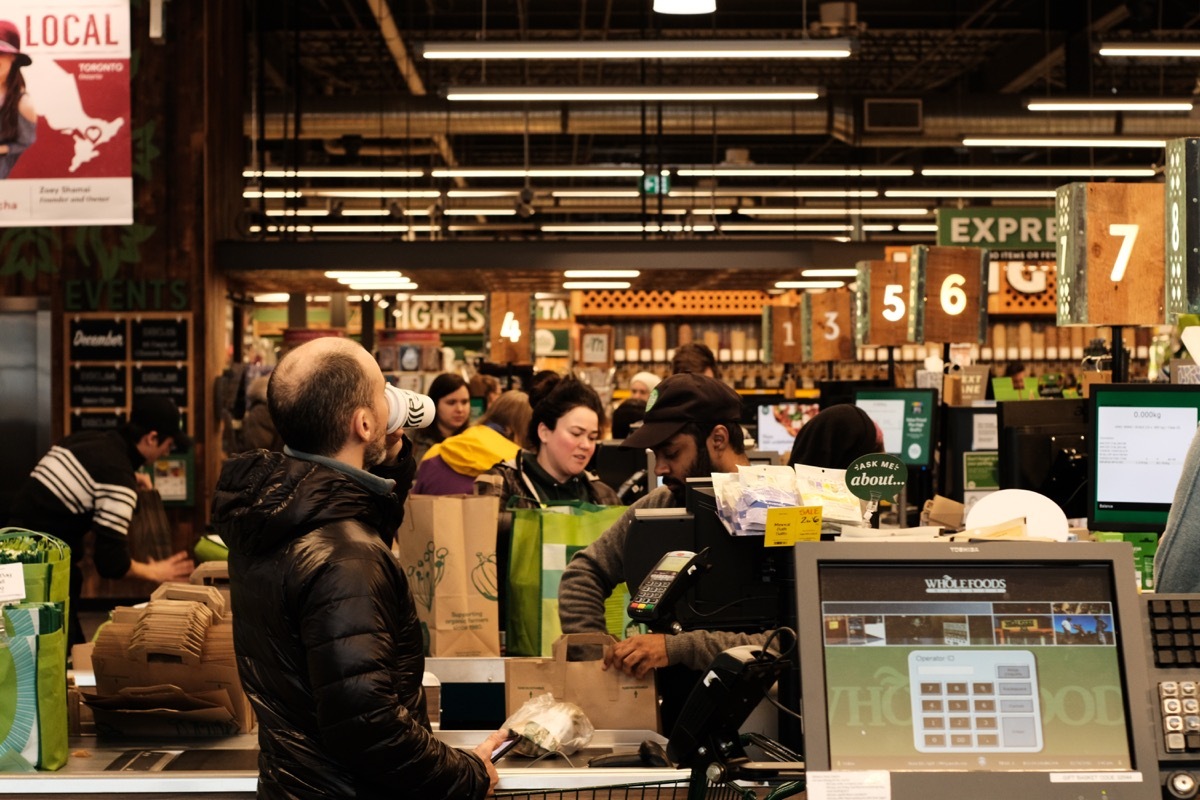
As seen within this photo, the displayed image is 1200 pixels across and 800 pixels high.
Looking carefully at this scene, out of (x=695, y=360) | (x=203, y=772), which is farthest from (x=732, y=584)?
(x=695, y=360)

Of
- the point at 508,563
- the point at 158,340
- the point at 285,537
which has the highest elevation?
the point at 158,340

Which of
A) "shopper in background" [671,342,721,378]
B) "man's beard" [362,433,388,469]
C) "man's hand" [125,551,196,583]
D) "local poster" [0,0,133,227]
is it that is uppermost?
"local poster" [0,0,133,227]

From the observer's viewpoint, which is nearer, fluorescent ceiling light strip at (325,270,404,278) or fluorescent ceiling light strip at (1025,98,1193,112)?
fluorescent ceiling light strip at (1025,98,1193,112)

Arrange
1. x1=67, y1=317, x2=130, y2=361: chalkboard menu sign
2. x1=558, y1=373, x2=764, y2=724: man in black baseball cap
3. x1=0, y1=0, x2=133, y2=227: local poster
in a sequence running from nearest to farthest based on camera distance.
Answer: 1. x1=558, y1=373, x2=764, y2=724: man in black baseball cap
2. x1=0, y1=0, x2=133, y2=227: local poster
3. x1=67, y1=317, x2=130, y2=361: chalkboard menu sign

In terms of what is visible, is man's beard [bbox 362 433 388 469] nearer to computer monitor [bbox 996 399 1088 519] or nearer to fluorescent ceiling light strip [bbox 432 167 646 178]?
computer monitor [bbox 996 399 1088 519]

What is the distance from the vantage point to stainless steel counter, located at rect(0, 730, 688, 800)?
8.34 feet

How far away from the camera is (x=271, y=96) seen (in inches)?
691

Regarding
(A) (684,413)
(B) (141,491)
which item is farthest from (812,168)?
(A) (684,413)

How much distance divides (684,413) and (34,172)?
3061 millimetres

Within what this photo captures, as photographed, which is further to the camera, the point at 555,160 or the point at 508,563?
the point at 555,160

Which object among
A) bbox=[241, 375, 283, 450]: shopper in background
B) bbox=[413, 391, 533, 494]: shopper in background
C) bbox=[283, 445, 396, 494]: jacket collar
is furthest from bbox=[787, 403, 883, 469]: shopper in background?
bbox=[283, 445, 396, 494]: jacket collar

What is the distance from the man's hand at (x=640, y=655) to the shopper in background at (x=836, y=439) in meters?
2.35

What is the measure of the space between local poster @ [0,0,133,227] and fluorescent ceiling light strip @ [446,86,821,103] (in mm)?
3888

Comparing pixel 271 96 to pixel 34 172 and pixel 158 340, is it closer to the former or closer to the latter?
pixel 158 340
